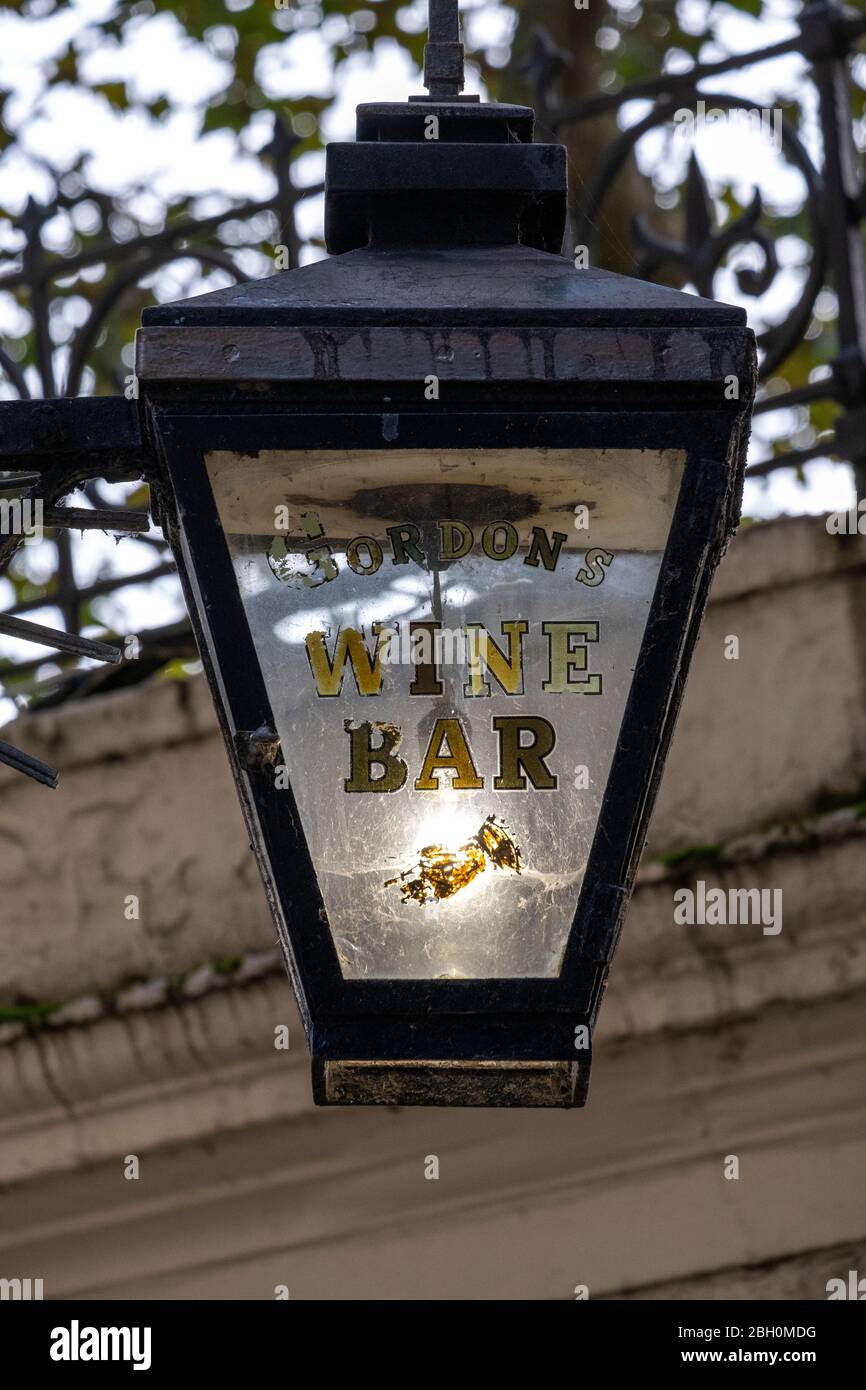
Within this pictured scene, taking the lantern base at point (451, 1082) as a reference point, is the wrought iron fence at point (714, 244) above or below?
above

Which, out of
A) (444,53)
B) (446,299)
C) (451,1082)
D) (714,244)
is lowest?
(451,1082)

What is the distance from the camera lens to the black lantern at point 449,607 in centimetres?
201

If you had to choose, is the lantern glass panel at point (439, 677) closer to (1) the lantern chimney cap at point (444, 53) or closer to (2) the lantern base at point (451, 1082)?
(2) the lantern base at point (451, 1082)

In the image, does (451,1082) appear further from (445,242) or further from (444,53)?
(444,53)

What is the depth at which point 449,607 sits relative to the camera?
203 cm

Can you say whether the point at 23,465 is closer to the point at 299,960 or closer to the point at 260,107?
the point at 299,960

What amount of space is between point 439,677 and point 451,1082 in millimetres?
404

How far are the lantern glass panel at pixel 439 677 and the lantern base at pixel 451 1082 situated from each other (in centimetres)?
9

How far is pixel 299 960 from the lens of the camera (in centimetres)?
200

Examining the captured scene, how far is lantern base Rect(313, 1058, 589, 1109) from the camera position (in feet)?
6.48

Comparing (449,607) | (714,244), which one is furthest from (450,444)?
(714,244)

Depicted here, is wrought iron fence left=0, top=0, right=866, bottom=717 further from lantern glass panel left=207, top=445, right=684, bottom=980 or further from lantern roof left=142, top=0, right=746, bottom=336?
lantern glass panel left=207, top=445, right=684, bottom=980

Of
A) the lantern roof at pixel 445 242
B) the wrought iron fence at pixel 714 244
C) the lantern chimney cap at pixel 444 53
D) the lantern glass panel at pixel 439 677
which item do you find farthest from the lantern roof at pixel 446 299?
the wrought iron fence at pixel 714 244
